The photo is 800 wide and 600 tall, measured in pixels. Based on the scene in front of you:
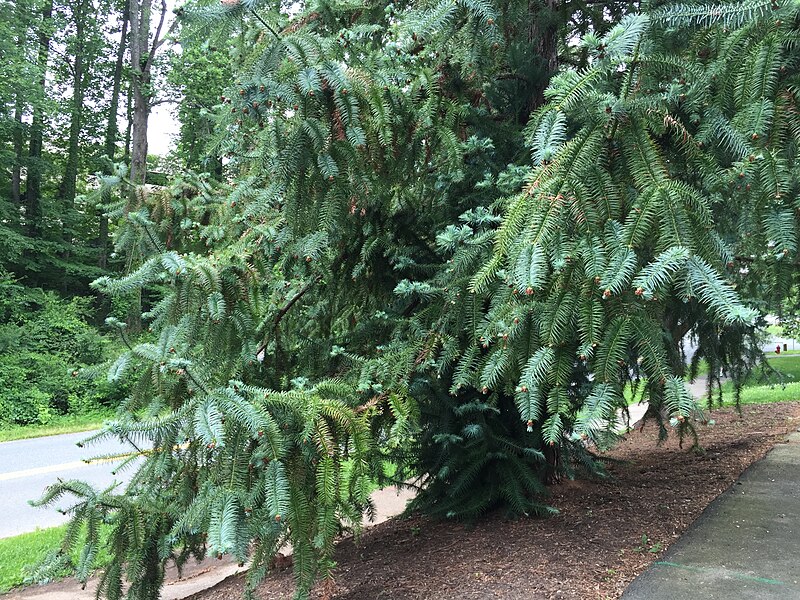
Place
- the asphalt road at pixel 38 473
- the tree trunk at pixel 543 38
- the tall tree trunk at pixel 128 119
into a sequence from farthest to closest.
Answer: the tall tree trunk at pixel 128 119 < the asphalt road at pixel 38 473 < the tree trunk at pixel 543 38

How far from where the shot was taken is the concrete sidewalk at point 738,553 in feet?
11.8

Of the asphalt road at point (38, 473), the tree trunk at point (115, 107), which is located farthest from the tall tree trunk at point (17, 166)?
the asphalt road at point (38, 473)

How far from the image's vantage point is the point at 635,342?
2441mm

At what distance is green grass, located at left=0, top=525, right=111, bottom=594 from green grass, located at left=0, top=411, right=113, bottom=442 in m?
6.07

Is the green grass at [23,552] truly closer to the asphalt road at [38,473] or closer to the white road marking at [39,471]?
the asphalt road at [38,473]

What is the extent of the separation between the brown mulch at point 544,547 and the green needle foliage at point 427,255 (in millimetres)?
298

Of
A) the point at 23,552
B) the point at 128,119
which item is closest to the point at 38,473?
the point at 23,552

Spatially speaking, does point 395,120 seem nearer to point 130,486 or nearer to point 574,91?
point 574,91

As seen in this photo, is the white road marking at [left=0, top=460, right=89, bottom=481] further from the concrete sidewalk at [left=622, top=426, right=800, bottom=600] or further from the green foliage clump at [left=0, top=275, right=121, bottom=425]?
the concrete sidewalk at [left=622, top=426, right=800, bottom=600]

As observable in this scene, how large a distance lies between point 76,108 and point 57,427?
11699 millimetres

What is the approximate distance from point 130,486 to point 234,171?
2752 millimetres

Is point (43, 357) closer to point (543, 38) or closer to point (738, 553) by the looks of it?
point (543, 38)

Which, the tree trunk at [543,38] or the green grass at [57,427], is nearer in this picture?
the tree trunk at [543,38]

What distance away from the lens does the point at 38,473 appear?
879 centimetres
